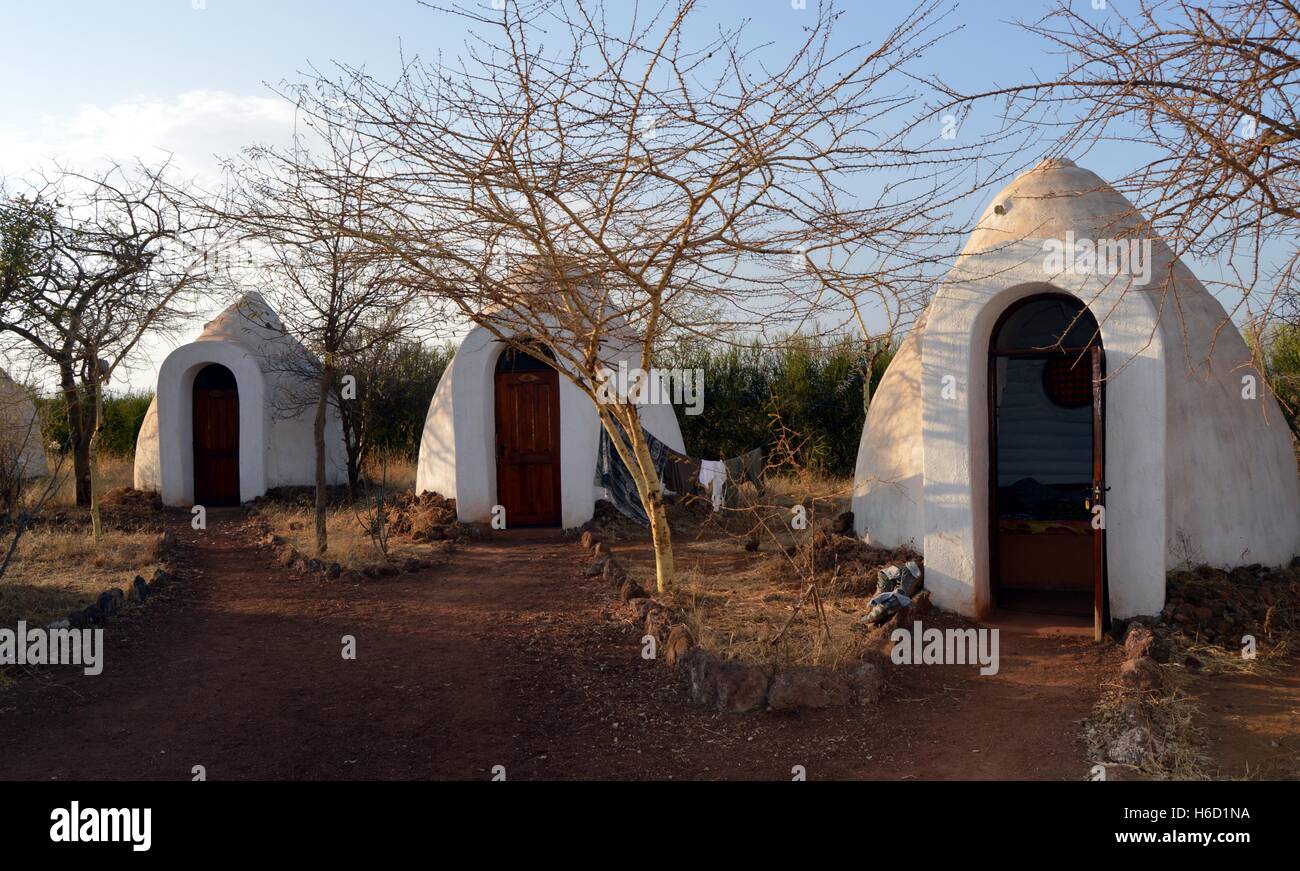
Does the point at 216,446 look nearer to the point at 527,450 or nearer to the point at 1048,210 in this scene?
the point at 527,450

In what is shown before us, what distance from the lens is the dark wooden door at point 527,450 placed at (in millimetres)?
12719

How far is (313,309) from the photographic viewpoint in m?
11.2

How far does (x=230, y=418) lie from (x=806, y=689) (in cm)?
1326

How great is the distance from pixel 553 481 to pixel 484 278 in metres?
6.01

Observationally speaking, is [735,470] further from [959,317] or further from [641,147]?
[641,147]

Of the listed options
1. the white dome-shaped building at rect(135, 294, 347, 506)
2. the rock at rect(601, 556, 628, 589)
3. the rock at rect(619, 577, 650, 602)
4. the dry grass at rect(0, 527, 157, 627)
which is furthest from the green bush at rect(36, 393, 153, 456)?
the rock at rect(619, 577, 650, 602)

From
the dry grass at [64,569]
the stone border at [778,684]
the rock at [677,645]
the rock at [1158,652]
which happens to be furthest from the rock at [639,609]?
the dry grass at [64,569]

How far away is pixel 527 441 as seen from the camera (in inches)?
504

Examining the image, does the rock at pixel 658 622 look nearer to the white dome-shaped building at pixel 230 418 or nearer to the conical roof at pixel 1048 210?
the conical roof at pixel 1048 210

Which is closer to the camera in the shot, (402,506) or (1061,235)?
(1061,235)

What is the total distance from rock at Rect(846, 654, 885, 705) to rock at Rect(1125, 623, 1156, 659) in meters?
1.82

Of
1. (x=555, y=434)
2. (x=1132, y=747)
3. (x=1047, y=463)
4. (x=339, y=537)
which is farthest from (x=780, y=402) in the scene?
(x=1132, y=747)
